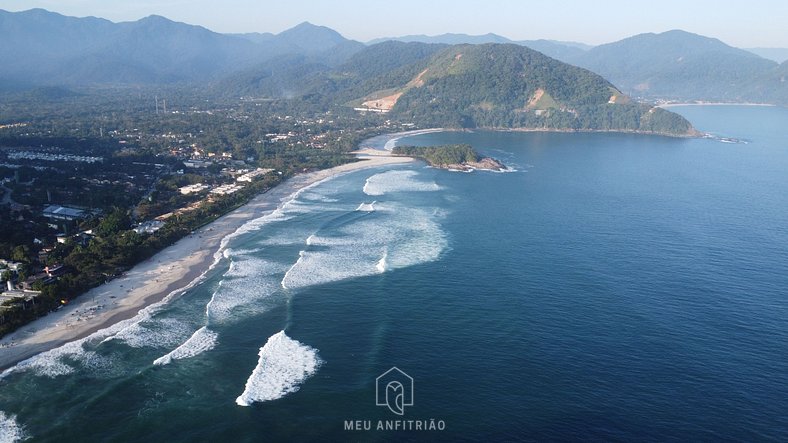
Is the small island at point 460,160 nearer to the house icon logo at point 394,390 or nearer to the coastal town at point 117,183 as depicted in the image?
the coastal town at point 117,183

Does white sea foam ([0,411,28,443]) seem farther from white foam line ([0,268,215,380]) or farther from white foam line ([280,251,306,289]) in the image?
white foam line ([280,251,306,289])

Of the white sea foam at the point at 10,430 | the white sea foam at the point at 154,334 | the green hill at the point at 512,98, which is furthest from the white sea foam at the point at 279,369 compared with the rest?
the green hill at the point at 512,98

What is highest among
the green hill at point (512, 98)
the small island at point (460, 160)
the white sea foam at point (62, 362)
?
the green hill at point (512, 98)

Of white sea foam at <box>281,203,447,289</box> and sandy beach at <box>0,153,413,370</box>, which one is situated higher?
white sea foam at <box>281,203,447,289</box>

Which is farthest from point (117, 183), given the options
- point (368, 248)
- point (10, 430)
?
point (10, 430)

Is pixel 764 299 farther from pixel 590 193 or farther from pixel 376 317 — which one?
pixel 590 193

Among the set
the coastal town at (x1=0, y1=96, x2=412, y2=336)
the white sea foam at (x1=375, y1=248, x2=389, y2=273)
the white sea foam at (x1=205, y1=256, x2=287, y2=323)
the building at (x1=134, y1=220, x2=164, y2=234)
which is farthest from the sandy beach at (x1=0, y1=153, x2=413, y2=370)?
the white sea foam at (x1=375, y1=248, x2=389, y2=273)
